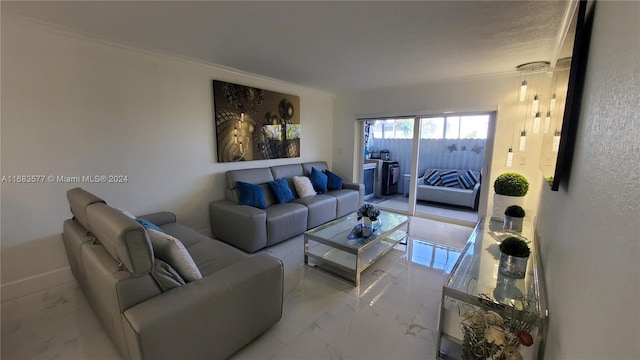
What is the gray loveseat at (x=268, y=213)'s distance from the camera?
121 inches

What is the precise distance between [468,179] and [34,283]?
19.9 feet

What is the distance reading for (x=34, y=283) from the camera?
233 cm

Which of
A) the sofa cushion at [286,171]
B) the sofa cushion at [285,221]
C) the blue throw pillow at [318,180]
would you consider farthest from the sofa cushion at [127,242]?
the blue throw pillow at [318,180]

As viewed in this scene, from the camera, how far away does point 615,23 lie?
79 centimetres

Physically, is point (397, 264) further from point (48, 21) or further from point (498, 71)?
point (48, 21)

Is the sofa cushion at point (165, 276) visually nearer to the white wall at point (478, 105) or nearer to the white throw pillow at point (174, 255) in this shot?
the white throw pillow at point (174, 255)

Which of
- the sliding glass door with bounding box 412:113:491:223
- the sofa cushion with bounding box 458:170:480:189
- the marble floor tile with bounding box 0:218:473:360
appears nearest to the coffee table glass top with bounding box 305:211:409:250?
the marble floor tile with bounding box 0:218:473:360

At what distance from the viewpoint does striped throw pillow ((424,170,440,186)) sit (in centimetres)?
524

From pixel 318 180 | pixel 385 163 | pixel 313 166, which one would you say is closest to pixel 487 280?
pixel 318 180

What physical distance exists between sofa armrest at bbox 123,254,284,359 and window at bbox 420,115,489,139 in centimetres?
373

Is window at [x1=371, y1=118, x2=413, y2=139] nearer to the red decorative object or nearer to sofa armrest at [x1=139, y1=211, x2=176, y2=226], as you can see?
sofa armrest at [x1=139, y1=211, x2=176, y2=226]

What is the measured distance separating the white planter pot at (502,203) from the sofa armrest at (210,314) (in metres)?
2.71

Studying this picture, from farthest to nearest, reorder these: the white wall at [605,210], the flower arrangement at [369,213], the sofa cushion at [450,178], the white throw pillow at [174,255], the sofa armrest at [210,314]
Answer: the sofa cushion at [450,178]
the flower arrangement at [369,213]
the white throw pillow at [174,255]
the sofa armrest at [210,314]
the white wall at [605,210]

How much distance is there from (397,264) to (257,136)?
2.65m
